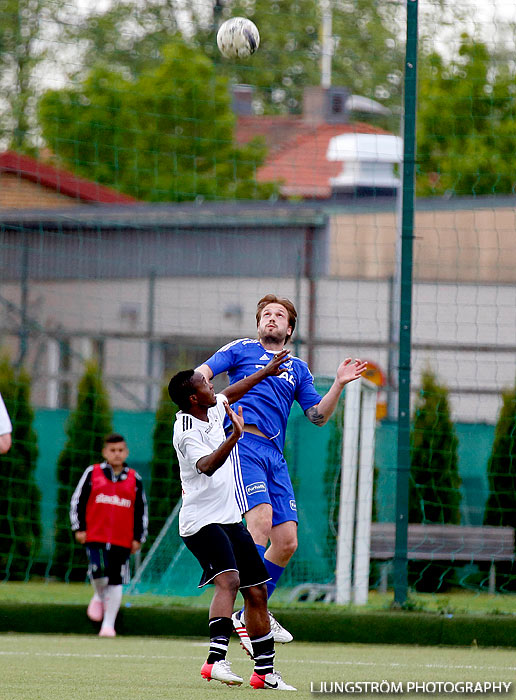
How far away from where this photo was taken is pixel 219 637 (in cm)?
595

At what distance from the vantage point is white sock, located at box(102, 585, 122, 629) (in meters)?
9.79

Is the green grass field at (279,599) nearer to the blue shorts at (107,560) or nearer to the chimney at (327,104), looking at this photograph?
the blue shorts at (107,560)

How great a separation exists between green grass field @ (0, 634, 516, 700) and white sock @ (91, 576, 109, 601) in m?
0.42

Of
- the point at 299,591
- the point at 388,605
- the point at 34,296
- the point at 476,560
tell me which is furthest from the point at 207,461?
the point at 34,296

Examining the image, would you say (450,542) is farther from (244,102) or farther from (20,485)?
(244,102)

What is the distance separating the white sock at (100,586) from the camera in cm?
1009

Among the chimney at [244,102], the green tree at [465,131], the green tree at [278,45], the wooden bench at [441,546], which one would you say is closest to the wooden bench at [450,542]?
the wooden bench at [441,546]

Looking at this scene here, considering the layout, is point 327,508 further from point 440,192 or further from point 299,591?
point 440,192

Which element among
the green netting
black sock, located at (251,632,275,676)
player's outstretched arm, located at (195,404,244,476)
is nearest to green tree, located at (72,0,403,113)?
the green netting

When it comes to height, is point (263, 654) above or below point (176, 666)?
above

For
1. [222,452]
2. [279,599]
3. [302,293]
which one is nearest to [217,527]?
[222,452]

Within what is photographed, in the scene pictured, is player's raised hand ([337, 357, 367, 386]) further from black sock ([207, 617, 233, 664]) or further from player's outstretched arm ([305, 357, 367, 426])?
black sock ([207, 617, 233, 664])

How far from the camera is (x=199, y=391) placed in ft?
20.0

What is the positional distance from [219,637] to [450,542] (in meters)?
7.35
